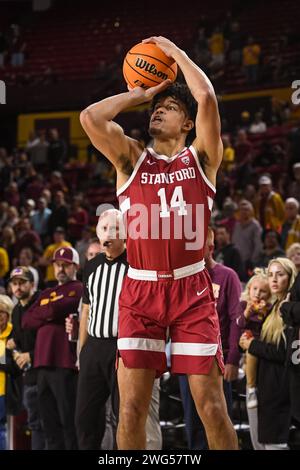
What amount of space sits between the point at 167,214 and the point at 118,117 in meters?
14.5

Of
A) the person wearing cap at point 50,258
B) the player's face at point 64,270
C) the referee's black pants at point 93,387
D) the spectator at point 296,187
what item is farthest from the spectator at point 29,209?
the referee's black pants at point 93,387

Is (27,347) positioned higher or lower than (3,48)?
lower

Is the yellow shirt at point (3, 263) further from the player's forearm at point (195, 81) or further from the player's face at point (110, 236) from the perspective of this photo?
the player's forearm at point (195, 81)

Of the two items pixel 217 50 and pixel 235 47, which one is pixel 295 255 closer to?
pixel 235 47

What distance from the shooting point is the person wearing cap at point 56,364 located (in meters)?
6.97

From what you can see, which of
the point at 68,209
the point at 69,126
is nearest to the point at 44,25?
the point at 69,126

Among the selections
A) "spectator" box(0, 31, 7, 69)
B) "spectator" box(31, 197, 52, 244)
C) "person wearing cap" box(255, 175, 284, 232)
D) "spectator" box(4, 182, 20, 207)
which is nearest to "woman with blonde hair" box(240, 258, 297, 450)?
"person wearing cap" box(255, 175, 284, 232)

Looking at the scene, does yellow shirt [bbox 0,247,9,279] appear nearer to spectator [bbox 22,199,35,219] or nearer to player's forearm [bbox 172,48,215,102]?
spectator [bbox 22,199,35,219]

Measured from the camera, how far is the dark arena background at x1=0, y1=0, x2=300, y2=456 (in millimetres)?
10586

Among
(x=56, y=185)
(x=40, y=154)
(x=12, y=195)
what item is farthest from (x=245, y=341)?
(x=40, y=154)

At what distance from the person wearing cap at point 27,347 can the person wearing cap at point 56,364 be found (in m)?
0.20

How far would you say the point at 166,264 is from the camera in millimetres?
4383

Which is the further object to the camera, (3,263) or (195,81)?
(3,263)
